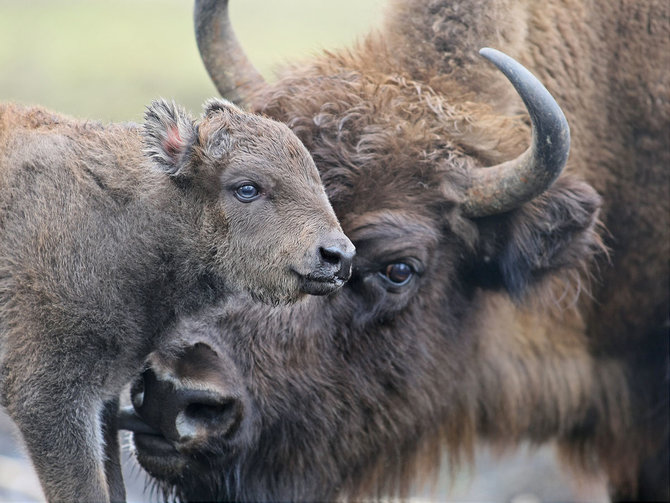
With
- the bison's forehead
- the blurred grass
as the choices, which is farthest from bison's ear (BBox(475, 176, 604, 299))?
the blurred grass

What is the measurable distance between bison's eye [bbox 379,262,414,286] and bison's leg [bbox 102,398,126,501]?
1.29 m

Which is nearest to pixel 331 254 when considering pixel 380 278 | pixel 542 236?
pixel 380 278

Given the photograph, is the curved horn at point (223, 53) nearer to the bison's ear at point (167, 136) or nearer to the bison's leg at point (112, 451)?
the bison's ear at point (167, 136)

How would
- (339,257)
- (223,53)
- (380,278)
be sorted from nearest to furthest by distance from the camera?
(339,257) → (380,278) → (223,53)

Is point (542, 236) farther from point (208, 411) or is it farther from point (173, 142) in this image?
point (173, 142)

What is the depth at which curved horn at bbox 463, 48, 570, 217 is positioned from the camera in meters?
3.50

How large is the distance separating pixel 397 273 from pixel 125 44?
16.0m

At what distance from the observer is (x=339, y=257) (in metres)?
2.77

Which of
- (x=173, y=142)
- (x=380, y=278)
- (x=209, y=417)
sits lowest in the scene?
(x=209, y=417)

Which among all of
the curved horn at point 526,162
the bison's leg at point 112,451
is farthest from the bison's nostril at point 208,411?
the curved horn at point 526,162

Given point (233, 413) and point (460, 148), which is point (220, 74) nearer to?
point (460, 148)

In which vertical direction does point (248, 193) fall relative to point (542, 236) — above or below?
above

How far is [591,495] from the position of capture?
5652mm

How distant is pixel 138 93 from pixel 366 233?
41.2 ft
